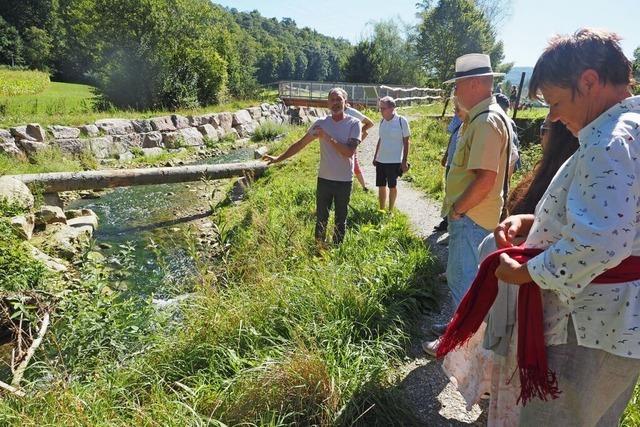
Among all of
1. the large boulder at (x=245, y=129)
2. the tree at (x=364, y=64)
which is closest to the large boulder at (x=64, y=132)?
the large boulder at (x=245, y=129)

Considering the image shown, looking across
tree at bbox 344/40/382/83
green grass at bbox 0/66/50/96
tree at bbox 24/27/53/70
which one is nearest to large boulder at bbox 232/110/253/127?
green grass at bbox 0/66/50/96

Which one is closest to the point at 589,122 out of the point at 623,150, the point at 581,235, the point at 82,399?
the point at 623,150

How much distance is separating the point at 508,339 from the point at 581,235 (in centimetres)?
80

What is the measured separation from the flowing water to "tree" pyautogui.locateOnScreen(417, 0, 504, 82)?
3541 cm

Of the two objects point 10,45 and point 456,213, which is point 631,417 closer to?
point 456,213

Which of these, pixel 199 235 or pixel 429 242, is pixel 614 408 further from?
pixel 199 235

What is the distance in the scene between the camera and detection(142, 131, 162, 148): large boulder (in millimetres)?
16583

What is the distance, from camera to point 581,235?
1299mm

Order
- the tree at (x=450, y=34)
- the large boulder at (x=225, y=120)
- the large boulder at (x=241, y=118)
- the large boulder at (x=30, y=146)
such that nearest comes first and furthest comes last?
the large boulder at (x=30, y=146), the large boulder at (x=225, y=120), the large boulder at (x=241, y=118), the tree at (x=450, y=34)

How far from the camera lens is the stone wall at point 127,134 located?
41.3 feet

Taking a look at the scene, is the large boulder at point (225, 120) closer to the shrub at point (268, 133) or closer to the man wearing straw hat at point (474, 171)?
the shrub at point (268, 133)

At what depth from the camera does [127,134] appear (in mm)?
16156

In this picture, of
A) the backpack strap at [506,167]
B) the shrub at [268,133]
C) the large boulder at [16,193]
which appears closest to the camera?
the backpack strap at [506,167]

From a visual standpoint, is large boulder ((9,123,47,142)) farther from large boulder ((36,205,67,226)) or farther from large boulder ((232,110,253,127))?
large boulder ((232,110,253,127))
